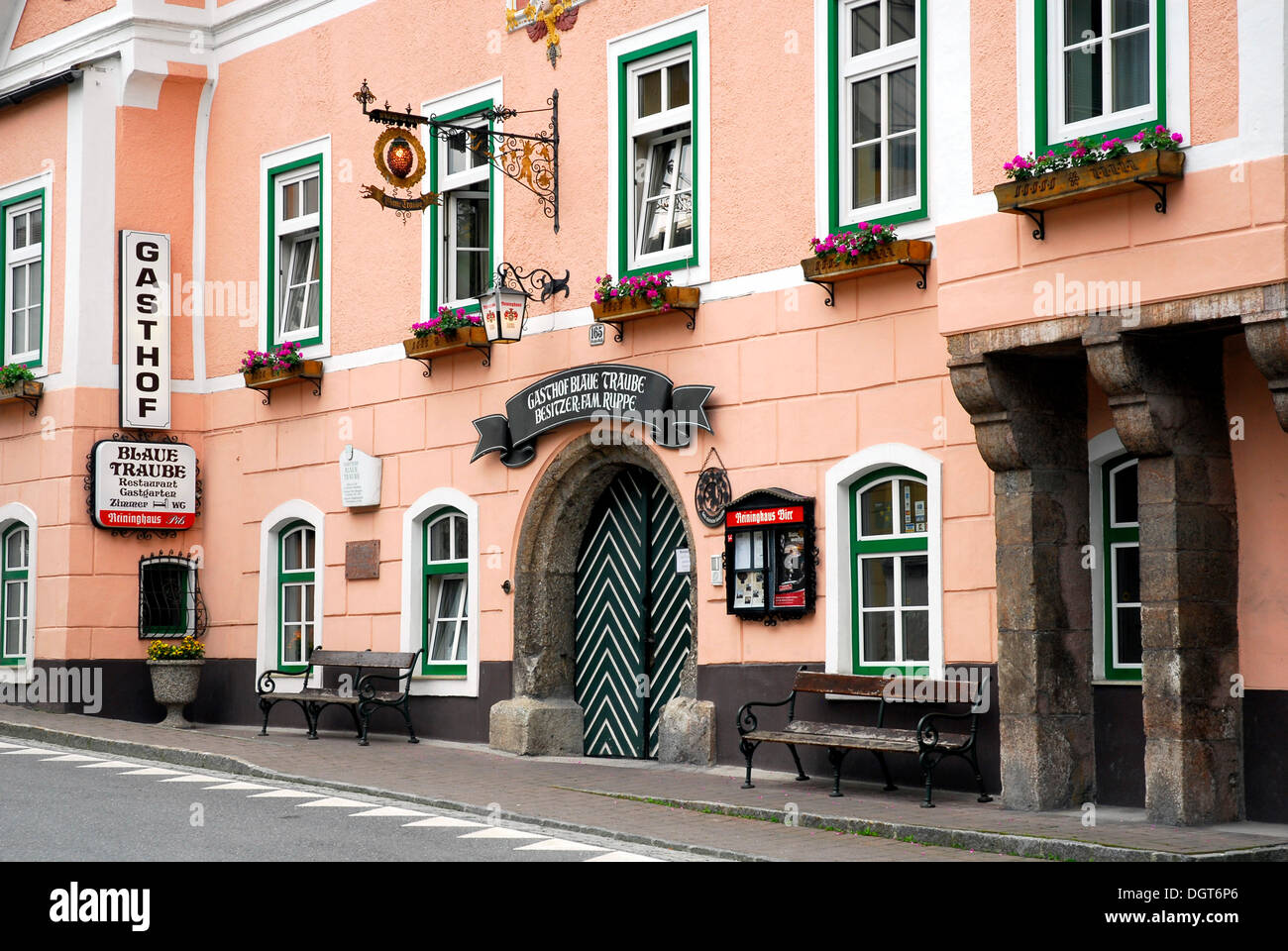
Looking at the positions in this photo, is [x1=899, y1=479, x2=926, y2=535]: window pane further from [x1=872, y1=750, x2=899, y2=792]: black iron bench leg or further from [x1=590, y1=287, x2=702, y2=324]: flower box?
[x1=590, y1=287, x2=702, y2=324]: flower box

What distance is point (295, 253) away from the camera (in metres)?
19.4

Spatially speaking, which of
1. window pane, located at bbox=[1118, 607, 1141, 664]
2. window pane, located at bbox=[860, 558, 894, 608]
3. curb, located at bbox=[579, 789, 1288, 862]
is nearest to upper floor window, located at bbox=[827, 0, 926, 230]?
window pane, located at bbox=[860, 558, 894, 608]

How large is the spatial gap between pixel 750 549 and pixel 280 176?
8.25m

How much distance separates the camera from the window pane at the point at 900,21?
13.1m

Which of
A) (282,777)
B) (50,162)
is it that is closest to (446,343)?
(282,777)

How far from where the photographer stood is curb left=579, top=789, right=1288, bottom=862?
371 inches

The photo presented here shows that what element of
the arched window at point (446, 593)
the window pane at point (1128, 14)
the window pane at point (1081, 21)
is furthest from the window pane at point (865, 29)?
the arched window at point (446, 593)

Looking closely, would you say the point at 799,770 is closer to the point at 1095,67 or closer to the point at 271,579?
the point at 1095,67

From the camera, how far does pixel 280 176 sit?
765 inches
